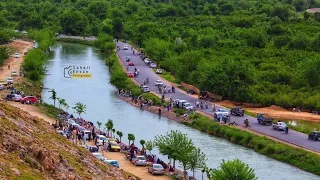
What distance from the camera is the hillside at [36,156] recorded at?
61.2 ft

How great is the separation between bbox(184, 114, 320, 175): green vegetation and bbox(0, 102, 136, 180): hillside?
17.8 meters

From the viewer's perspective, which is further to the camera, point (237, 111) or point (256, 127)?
point (237, 111)

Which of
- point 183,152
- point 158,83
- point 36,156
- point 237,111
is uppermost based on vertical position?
Result: point 36,156

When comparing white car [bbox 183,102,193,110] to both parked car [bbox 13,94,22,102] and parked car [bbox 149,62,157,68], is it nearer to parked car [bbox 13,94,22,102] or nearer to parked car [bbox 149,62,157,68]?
parked car [bbox 13,94,22,102]

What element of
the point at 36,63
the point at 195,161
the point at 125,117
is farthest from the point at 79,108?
the point at 36,63

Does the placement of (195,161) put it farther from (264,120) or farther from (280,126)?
(264,120)

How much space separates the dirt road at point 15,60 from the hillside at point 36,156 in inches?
1778

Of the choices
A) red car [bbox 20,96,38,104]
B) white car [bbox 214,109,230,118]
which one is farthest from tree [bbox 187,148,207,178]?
red car [bbox 20,96,38,104]

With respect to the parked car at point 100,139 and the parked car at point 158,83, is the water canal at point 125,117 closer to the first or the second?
the parked car at point 100,139

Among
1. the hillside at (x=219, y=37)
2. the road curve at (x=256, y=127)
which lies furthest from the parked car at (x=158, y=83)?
the hillside at (x=219, y=37)

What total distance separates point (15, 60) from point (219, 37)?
89.5ft

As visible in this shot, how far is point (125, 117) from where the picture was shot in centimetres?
5531

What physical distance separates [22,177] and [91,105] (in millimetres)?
42449

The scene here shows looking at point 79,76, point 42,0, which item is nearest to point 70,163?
point 79,76
